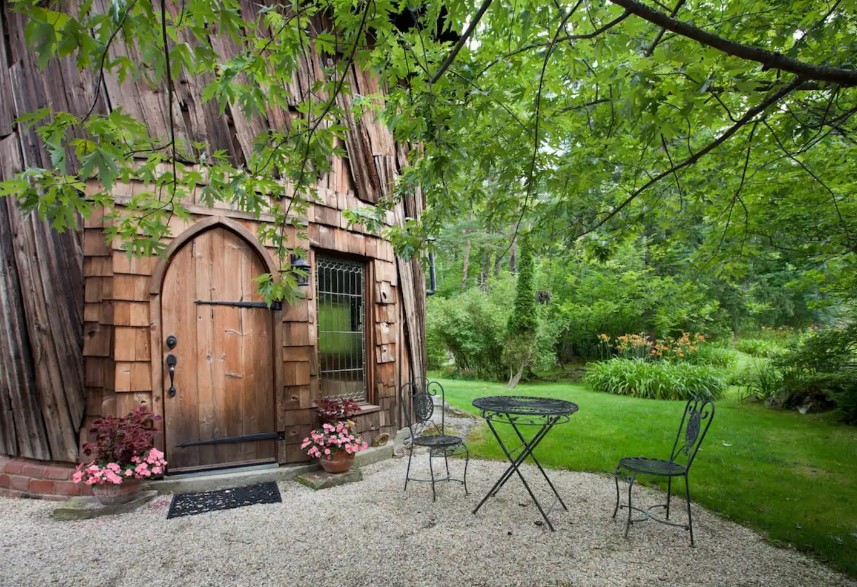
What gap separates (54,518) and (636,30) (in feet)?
16.0

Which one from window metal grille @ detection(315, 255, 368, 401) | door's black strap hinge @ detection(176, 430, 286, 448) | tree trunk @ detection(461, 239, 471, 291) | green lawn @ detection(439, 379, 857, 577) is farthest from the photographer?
tree trunk @ detection(461, 239, 471, 291)

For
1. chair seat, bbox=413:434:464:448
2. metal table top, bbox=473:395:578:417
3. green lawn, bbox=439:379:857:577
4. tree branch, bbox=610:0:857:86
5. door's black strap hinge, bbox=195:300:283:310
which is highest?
tree branch, bbox=610:0:857:86

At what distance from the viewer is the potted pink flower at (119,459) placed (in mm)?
3576

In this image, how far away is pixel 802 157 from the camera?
414 cm

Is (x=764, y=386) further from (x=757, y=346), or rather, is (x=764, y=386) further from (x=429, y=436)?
(x=429, y=436)

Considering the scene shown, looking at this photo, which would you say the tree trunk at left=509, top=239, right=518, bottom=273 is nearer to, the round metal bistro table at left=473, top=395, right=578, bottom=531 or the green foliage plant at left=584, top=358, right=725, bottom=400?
the green foliage plant at left=584, top=358, right=725, bottom=400

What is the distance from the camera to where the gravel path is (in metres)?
2.71

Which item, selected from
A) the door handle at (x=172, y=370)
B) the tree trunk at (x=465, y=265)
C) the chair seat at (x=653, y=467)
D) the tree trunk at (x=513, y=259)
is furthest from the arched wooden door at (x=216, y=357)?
the tree trunk at (x=513, y=259)

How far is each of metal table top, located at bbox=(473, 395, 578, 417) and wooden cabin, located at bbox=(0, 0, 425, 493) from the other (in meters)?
→ 1.80

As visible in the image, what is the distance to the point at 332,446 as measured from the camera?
4.35 metres

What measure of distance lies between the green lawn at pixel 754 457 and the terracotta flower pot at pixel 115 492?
3236 mm

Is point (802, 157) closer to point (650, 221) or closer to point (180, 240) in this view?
point (650, 221)

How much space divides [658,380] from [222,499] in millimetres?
7453

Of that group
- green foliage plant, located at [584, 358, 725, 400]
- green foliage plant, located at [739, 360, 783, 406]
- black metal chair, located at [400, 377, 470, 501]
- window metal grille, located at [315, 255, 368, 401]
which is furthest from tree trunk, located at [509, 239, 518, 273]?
window metal grille, located at [315, 255, 368, 401]
